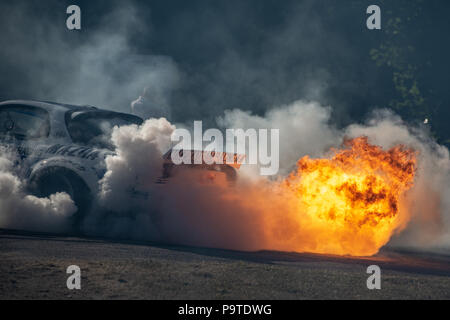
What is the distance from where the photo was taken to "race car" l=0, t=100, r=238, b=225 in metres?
8.43

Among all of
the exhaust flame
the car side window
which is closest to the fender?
the car side window

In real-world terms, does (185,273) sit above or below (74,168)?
below

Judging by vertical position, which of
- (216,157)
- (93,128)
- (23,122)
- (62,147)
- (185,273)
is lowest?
(185,273)

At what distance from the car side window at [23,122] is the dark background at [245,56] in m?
10.6

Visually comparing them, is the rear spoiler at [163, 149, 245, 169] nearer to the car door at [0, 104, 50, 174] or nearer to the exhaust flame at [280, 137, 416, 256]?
the exhaust flame at [280, 137, 416, 256]

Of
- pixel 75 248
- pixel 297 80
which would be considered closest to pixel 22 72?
pixel 297 80

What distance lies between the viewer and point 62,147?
8766 mm

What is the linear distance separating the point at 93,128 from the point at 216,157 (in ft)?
8.28

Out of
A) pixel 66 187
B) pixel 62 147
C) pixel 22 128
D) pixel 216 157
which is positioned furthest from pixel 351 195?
pixel 22 128

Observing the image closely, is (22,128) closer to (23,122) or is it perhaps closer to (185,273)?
(23,122)

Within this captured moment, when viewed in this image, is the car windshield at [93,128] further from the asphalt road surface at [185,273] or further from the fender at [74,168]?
the asphalt road surface at [185,273]

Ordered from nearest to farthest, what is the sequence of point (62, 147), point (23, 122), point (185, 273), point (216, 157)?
point (185, 273) < point (216, 157) < point (62, 147) < point (23, 122)

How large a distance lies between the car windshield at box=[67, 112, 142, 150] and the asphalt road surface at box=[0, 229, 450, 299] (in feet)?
6.42

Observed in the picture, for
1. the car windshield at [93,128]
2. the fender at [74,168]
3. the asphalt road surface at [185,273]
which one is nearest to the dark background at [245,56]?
the car windshield at [93,128]
